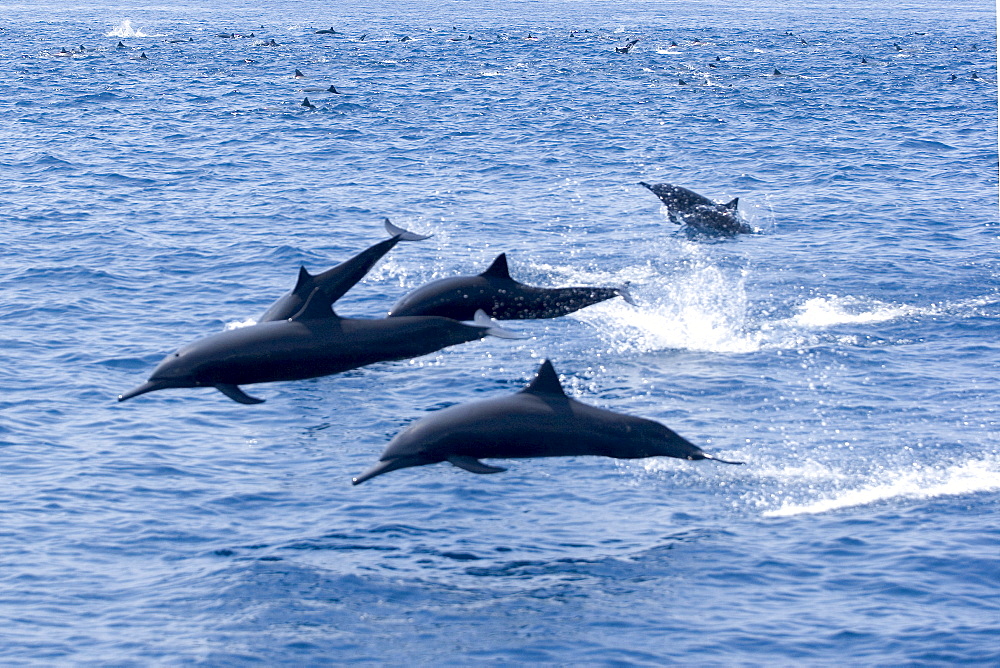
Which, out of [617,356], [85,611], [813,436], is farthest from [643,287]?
[85,611]

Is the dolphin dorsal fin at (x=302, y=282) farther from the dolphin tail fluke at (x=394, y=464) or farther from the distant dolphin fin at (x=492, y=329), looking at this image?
the dolphin tail fluke at (x=394, y=464)

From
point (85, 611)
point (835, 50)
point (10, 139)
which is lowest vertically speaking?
point (85, 611)

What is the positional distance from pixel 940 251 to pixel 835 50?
69.4 m

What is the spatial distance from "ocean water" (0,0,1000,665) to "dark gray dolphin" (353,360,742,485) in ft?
4.73

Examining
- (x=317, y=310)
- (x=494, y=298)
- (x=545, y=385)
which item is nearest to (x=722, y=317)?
(x=494, y=298)

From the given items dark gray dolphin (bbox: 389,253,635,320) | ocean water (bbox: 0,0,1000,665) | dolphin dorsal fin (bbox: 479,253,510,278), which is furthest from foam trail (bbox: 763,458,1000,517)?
dolphin dorsal fin (bbox: 479,253,510,278)

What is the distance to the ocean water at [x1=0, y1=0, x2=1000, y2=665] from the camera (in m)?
16.1

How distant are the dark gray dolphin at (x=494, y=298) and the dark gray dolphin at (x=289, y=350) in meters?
2.67

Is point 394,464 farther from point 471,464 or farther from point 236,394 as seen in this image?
point 236,394

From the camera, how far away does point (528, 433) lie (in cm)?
1709

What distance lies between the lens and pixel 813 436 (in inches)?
858

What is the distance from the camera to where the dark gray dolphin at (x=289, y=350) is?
59.4ft

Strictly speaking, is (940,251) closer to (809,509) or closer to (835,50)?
(809,509)

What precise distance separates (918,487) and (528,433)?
21.1 feet
